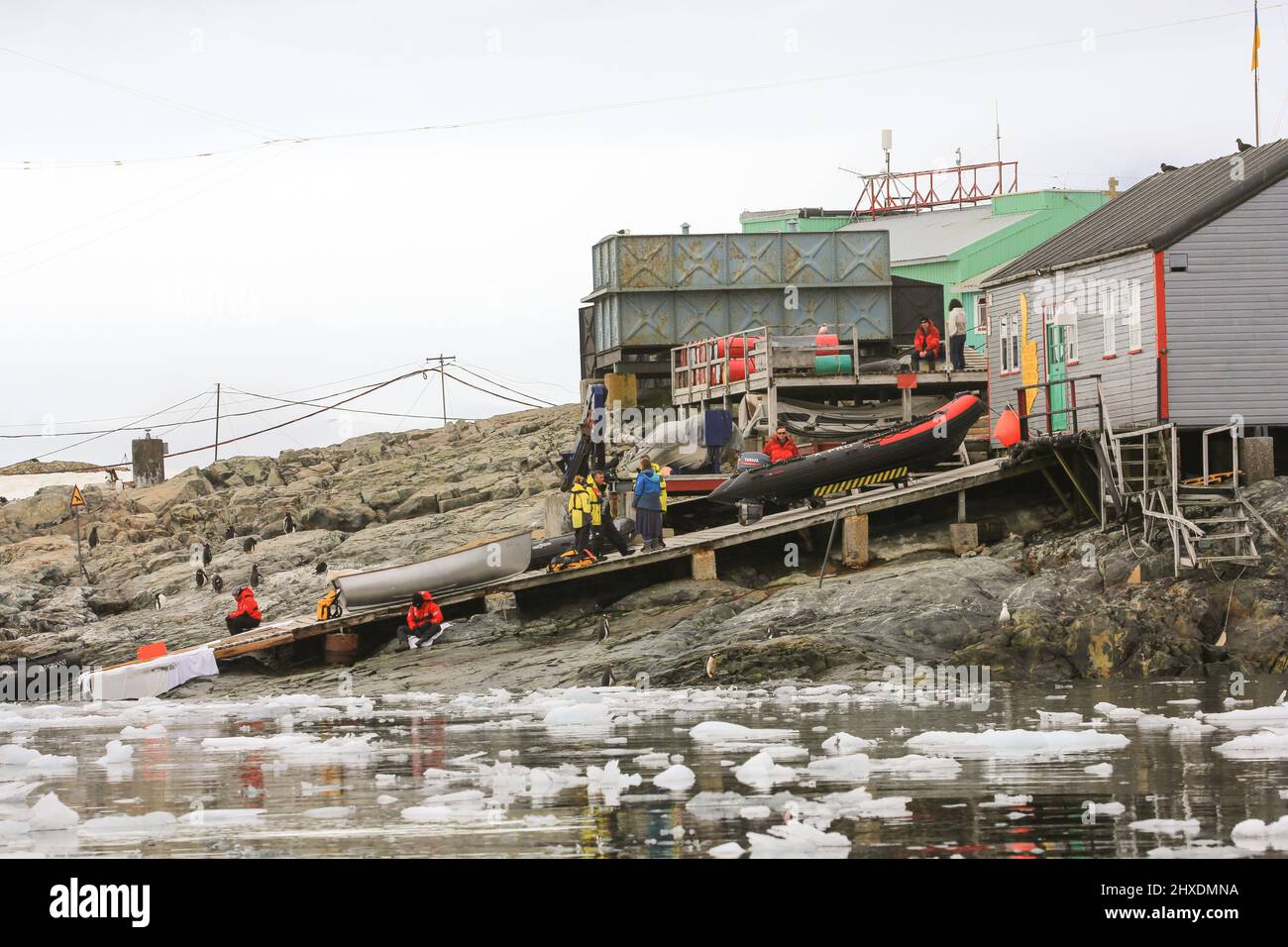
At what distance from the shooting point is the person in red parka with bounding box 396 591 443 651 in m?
24.4

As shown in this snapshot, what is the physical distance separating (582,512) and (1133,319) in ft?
29.3

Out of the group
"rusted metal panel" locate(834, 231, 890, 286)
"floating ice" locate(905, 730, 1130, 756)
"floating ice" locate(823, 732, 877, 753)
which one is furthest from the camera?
"rusted metal panel" locate(834, 231, 890, 286)

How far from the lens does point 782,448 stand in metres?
27.4

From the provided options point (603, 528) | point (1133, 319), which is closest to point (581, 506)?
point (603, 528)

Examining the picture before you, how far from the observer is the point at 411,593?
25.5 m

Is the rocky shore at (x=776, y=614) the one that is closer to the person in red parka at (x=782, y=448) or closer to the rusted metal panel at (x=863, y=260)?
the person in red parka at (x=782, y=448)

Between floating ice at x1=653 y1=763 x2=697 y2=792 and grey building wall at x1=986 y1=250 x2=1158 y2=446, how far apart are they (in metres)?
15.1

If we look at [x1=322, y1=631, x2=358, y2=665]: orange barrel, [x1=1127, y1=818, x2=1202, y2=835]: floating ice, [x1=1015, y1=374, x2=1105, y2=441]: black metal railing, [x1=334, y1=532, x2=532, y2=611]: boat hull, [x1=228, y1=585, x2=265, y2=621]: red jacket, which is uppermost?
[x1=1015, y1=374, x2=1105, y2=441]: black metal railing

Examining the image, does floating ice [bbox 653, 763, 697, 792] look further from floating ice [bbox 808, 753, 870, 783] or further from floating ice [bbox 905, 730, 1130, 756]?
floating ice [bbox 905, 730, 1130, 756]

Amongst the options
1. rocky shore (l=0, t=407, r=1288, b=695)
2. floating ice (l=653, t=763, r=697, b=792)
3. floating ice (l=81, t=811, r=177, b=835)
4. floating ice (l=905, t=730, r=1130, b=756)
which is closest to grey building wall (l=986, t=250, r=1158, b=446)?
rocky shore (l=0, t=407, r=1288, b=695)

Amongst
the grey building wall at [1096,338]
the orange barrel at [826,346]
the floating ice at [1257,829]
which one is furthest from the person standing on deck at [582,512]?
the floating ice at [1257,829]

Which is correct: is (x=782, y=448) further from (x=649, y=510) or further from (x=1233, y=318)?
(x=1233, y=318)

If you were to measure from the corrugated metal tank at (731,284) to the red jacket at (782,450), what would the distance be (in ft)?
43.4
